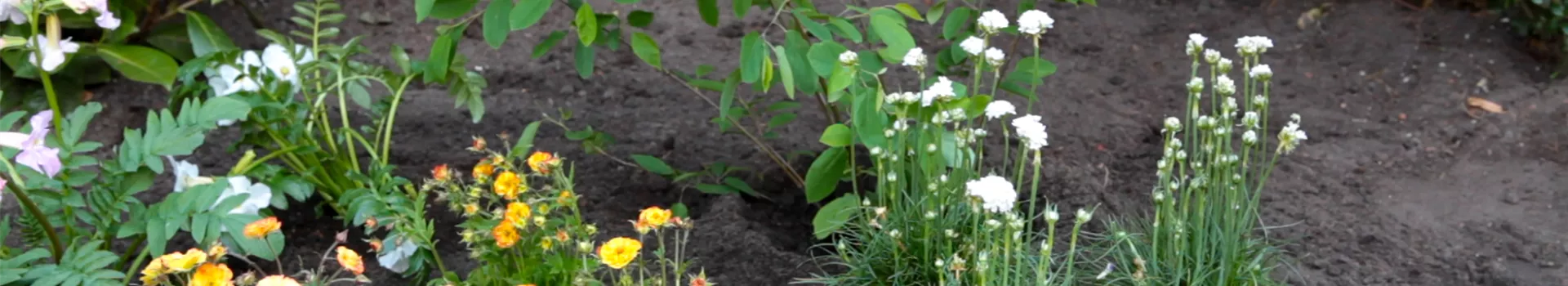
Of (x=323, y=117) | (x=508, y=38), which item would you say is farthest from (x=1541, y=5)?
(x=323, y=117)

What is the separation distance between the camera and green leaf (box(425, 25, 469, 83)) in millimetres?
2094

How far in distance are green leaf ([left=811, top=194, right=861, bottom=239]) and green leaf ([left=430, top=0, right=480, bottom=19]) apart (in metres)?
0.64

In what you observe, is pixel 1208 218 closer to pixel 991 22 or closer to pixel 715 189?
pixel 991 22

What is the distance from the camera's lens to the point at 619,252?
5.28 feet

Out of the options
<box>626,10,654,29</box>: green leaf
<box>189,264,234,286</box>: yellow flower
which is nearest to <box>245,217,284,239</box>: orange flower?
<box>189,264,234,286</box>: yellow flower

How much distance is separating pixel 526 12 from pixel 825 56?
418 millimetres

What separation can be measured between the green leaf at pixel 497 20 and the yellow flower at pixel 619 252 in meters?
0.42

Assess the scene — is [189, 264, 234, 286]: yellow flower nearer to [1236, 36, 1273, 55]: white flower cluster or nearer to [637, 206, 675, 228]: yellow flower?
[637, 206, 675, 228]: yellow flower

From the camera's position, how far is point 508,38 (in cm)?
321

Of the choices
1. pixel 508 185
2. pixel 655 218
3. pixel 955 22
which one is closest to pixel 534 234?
pixel 508 185

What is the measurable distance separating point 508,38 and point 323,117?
919mm

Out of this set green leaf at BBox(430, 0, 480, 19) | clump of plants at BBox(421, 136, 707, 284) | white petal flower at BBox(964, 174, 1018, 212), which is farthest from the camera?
green leaf at BBox(430, 0, 480, 19)

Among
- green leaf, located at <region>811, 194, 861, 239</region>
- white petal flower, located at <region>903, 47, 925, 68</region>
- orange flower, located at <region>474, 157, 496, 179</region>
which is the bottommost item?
green leaf, located at <region>811, 194, 861, 239</region>

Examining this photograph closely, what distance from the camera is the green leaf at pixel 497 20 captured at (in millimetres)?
1877
